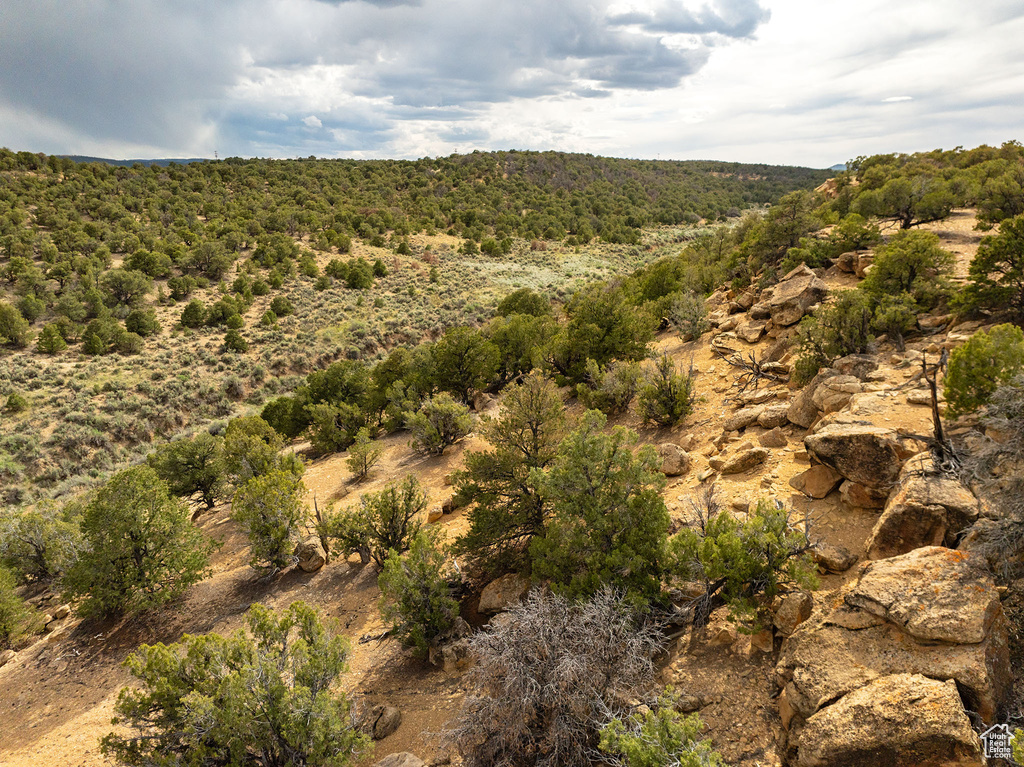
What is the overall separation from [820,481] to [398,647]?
27.5 feet

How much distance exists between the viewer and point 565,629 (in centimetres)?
628

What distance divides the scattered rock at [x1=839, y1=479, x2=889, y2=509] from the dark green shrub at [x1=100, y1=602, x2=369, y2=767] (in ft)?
26.2

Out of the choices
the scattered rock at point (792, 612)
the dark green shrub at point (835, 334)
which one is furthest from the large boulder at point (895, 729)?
the dark green shrub at point (835, 334)

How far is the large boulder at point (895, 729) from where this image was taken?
4000 mm

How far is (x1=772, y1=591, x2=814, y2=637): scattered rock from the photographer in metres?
5.94

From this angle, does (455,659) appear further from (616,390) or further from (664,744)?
(616,390)

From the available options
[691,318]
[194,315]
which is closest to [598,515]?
[691,318]


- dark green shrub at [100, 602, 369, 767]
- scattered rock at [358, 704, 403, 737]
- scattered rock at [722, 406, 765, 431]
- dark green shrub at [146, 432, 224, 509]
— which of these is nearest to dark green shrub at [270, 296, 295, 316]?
dark green shrub at [146, 432, 224, 509]

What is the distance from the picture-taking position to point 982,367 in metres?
6.80

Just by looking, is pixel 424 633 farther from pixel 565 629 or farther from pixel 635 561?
pixel 635 561

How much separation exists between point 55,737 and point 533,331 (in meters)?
20.5

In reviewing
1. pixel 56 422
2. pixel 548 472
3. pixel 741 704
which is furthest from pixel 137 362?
pixel 741 704

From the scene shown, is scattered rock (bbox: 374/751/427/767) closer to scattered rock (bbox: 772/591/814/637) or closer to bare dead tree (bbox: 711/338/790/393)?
scattered rock (bbox: 772/591/814/637)

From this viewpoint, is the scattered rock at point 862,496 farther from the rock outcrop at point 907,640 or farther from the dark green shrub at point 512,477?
the dark green shrub at point 512,477
